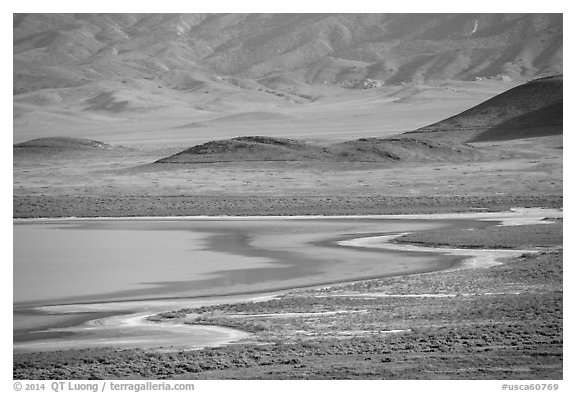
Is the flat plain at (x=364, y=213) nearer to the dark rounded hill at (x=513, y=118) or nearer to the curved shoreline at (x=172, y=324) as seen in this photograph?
the dark rounded hill at (x=513, y=118)

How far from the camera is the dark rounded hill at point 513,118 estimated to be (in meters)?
117

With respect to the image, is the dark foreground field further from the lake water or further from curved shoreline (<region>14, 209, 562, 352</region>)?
the lake water

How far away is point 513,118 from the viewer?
124 meters

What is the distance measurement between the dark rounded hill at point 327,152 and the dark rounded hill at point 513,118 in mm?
22711

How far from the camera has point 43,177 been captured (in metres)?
74.8

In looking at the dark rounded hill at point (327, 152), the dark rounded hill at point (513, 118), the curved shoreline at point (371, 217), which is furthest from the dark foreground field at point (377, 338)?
the dark rounded hill at point (513, 118)

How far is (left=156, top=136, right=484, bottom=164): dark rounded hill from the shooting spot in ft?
285

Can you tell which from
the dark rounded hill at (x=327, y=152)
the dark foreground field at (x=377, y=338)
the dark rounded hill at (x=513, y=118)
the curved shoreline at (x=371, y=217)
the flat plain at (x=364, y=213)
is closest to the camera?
the dark foreground field at (x=377, y=338)

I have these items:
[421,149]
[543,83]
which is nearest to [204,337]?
[421,149]

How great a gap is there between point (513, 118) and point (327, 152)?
42.0 m

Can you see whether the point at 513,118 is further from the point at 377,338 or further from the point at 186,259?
the point at 377,338
